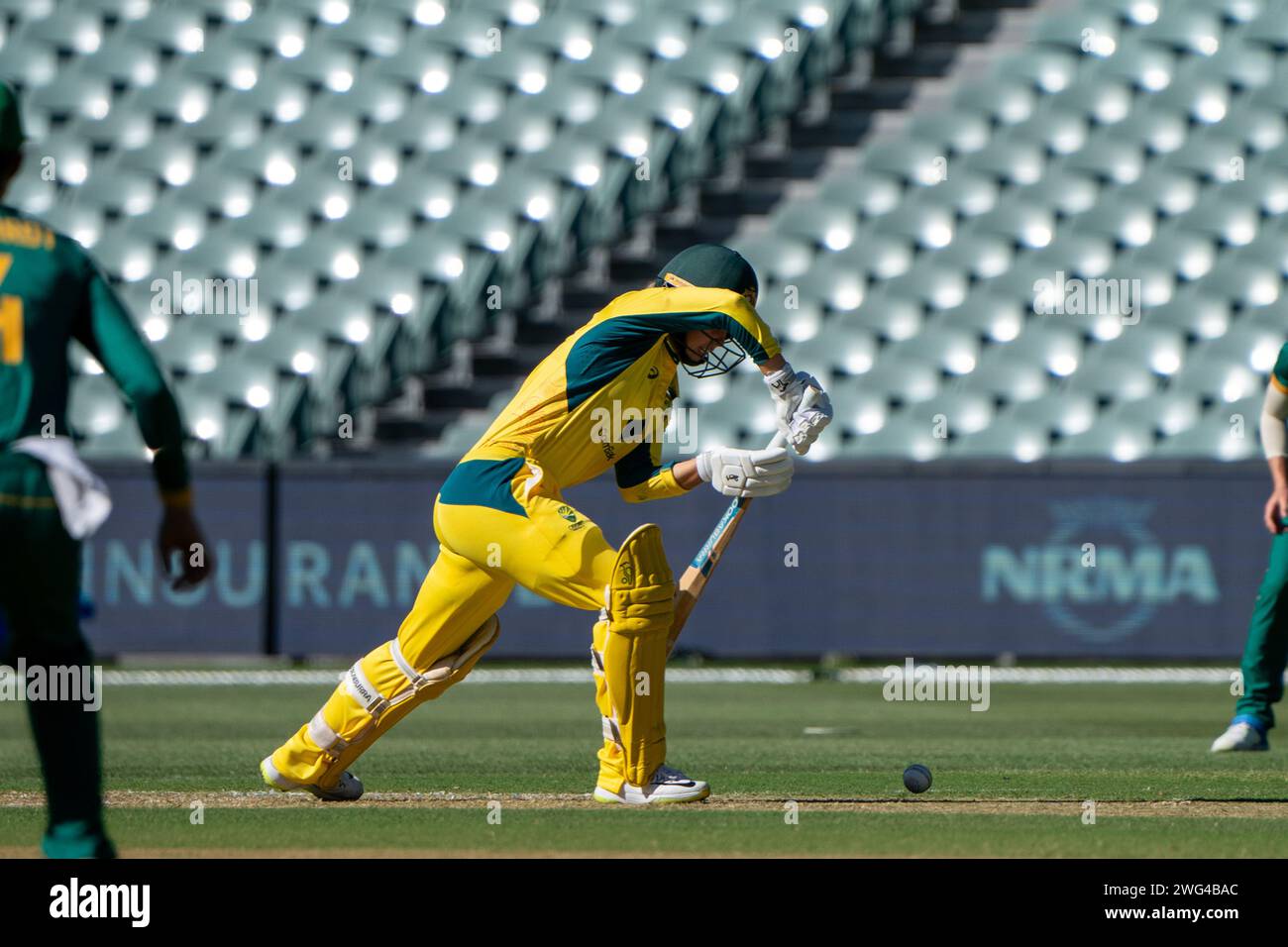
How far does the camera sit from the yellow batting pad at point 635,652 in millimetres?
6465

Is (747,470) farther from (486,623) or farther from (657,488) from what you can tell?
(486,623)

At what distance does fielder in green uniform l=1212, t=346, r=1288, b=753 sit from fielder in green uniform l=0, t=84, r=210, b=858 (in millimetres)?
5683

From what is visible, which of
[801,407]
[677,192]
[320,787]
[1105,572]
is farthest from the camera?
[677,192]

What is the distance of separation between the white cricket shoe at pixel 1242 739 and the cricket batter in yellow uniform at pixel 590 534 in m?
3.20

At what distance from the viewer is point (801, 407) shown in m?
6.61

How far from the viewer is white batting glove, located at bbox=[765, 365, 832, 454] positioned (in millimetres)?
6594

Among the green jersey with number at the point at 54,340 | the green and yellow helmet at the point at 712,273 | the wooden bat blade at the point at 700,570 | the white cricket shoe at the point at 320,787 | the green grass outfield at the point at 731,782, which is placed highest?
Answer: the green and yellow helmet at the point at 712,273

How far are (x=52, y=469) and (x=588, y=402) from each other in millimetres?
2599

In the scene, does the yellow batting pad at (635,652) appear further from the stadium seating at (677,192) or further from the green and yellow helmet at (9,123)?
the stadium seating at (677,192)

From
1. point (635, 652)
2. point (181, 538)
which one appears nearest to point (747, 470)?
point (635, 652)

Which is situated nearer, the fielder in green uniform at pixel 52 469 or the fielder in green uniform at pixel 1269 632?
the fielder in green uniform at pixel 52 469

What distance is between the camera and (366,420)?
18609mm

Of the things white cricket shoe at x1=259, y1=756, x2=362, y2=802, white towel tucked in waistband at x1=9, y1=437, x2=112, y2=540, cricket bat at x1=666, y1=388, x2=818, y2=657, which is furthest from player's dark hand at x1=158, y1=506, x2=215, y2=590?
cricket bat at x1=666, y1=388, x2=818, y2=657

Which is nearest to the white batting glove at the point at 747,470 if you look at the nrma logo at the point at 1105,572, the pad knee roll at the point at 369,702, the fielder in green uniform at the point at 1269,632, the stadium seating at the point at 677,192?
the pad knee roll at the point at 369,702
